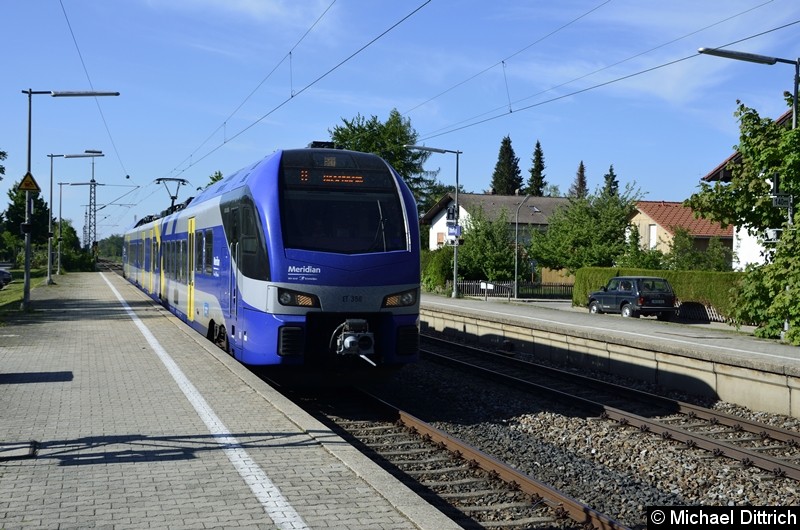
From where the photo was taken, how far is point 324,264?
1055cm

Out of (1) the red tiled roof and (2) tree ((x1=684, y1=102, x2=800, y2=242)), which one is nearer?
(2) tree ((x1=684, y1=102, x2=800, y2=242))

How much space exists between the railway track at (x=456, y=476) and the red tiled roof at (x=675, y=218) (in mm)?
46420

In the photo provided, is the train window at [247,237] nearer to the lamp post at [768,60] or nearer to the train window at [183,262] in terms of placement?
the train window at [183,262]

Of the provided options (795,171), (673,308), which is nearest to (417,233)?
(795,171)

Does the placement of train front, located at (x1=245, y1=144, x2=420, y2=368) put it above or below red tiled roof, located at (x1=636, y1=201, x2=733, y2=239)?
below

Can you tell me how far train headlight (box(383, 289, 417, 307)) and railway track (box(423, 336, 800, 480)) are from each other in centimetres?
303

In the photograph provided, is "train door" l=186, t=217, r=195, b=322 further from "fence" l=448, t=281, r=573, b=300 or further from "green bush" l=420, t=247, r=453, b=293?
"green bush" l=420, t=247, r=453, b=293

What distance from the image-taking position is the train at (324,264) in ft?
34.6

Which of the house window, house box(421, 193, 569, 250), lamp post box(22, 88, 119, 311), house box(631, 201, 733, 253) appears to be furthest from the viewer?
house box(421, 193, 569, 250)

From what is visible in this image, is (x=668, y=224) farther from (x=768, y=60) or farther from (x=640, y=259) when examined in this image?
(x=768, y=60)

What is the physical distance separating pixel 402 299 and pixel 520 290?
124 feet

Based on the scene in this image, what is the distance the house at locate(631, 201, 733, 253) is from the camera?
54.5m

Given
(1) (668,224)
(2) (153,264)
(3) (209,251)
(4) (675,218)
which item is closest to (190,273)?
(3) (209,251)

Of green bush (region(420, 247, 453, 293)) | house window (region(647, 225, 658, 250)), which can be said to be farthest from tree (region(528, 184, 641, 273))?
house window (region(647, 225, 658, 250))
